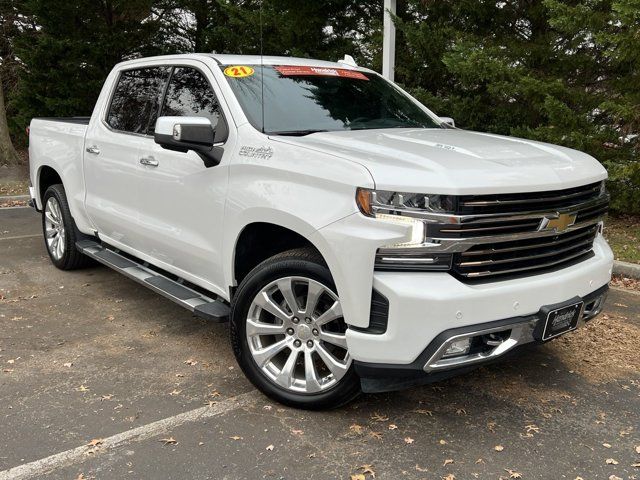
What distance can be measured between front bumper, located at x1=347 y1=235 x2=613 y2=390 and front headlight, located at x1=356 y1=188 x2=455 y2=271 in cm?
5

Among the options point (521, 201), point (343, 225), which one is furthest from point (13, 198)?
point (521, 201)

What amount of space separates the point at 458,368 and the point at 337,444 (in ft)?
2.46

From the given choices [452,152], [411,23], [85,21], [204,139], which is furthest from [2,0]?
[452,152]

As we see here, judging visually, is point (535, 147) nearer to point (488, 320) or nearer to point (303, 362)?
point (488, 320)

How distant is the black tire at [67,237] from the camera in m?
6.04

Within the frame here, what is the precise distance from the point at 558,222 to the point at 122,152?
3265 mm

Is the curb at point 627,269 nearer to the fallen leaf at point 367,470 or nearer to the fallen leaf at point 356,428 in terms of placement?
the fallen leaf at point 356,428

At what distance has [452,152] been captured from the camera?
10.9ft

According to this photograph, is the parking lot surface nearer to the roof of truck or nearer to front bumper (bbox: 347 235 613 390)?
front bumper (bbox: 347 235 613 390)

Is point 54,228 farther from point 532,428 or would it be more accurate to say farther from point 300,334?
point 532,428

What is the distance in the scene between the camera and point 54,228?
6.50 meters

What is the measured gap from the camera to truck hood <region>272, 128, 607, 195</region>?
2.92 meters

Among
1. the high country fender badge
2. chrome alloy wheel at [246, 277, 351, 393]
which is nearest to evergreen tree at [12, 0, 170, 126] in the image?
the high country fender badge

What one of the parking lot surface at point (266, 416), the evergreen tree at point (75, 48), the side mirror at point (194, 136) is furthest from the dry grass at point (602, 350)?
the evergreen tree at point (75, 48)
